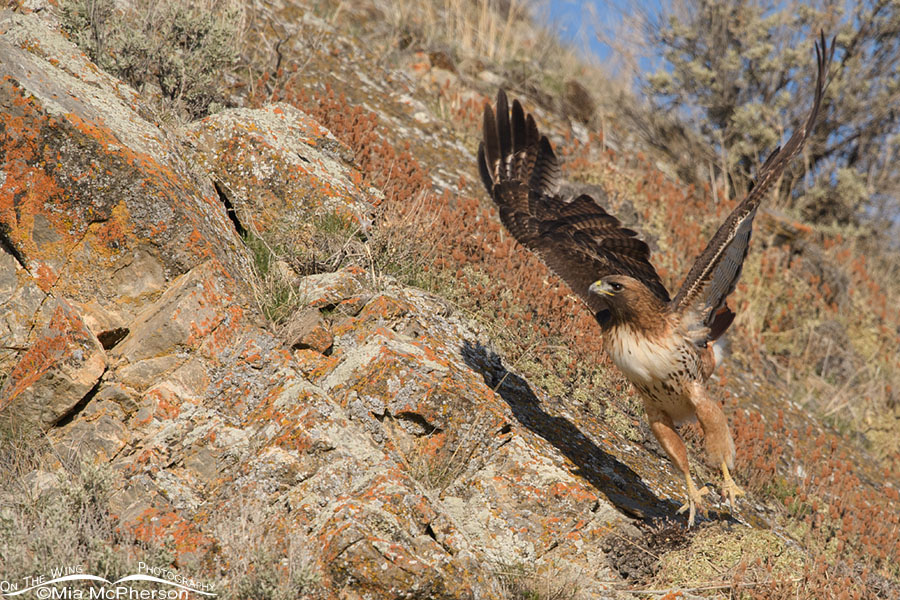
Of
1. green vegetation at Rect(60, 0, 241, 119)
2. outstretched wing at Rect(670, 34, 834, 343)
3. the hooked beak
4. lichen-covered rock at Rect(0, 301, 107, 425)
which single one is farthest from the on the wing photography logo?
green vegetation at Rect(60, 0, 241, 119)

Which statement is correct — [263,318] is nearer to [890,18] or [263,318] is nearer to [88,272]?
[88,272]

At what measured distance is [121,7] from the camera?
7.25 m

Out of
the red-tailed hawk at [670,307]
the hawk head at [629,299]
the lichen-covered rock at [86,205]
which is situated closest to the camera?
the lichen-covered rock at [86,205]

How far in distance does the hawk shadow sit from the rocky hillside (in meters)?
0.03

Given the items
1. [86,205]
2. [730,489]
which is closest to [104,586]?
[86,205]

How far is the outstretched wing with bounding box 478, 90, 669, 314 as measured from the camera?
6.35 metres

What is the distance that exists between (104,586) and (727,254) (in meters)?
3.87

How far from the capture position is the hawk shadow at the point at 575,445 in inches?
199

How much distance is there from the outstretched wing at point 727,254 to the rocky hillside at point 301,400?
1.12m

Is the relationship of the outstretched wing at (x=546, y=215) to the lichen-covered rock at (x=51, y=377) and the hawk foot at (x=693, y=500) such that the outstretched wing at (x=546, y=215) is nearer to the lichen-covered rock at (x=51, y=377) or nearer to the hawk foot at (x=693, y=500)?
the hawk foot at (x=693, y=500)

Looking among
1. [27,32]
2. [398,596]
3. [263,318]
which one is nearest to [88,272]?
[263,318]

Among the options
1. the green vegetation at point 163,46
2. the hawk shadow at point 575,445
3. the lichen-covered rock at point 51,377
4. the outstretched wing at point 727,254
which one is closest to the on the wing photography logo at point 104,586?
the lichen-covered rock at point 51,377

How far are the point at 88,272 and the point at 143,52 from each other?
2640 millimetres

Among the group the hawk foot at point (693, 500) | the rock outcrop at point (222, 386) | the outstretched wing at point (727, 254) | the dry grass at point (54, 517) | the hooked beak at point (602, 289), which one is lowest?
the dry grass at point (54, 517)
